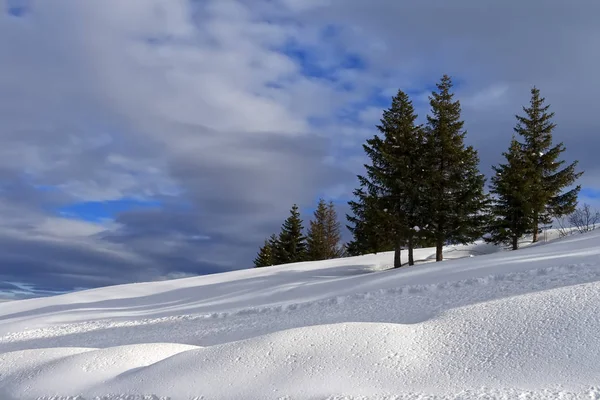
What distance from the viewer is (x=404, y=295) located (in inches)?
504

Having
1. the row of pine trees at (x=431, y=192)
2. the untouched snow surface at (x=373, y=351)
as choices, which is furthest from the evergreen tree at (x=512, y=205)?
the untouched snow surface at (x=373, y=351)

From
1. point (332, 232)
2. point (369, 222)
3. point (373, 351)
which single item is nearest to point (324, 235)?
point (332, 232)

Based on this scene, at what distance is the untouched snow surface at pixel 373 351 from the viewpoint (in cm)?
572

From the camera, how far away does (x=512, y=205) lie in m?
28.5

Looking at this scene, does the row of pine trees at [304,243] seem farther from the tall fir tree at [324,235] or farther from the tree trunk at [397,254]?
the tree trunk at [397,254]

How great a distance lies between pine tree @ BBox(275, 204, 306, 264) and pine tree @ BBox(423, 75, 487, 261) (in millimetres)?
20795

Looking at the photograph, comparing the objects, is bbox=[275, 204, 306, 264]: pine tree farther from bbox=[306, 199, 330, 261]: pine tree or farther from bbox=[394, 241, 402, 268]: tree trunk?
bbox=[394, 241, 402, 268]: tree trunk

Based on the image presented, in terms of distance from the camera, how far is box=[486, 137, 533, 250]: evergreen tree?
27.7 m

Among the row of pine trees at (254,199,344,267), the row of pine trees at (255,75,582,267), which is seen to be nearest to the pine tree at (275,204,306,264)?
the row of pine trees at (254,199,344,267)

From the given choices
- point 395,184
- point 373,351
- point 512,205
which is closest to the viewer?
point 373,351

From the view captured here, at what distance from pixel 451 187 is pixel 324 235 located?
25918 mm

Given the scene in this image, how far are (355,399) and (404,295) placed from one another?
25.2ft

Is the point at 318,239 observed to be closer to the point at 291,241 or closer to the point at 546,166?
the point at 291,241

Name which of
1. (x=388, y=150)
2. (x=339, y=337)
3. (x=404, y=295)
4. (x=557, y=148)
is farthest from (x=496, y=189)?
(x=339, y=337)
